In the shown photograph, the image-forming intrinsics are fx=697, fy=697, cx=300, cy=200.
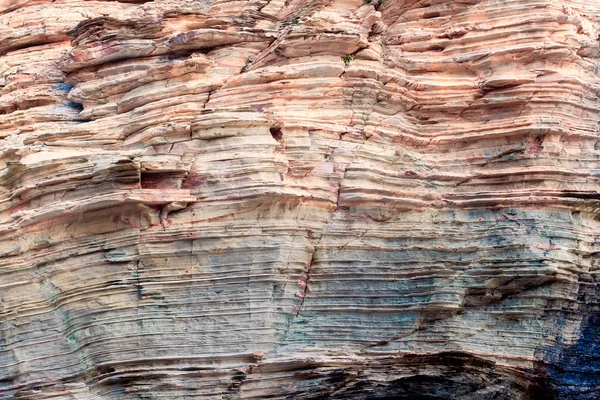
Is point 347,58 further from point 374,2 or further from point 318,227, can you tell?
point 318,227

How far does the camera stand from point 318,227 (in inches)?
467

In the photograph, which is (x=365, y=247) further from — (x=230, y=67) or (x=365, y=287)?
(x=230, y=67)

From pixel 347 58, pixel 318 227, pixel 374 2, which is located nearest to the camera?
pixel 318 227

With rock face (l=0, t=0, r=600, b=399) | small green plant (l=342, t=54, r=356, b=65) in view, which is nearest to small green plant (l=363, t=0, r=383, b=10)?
rock face (l=0, t=0, r=600, b=399)

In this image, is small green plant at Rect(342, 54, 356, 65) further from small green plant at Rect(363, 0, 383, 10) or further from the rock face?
small green plant at Rect(363, 0, 383, 10)

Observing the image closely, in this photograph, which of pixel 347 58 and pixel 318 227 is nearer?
pixel 318 227

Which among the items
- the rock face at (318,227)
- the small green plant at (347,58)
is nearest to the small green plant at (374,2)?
the rock face at (318,227)

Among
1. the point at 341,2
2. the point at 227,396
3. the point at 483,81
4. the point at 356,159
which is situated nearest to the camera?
the point at 227,396

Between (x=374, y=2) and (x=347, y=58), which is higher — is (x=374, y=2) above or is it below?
above

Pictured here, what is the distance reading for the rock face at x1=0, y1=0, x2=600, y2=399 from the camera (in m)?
11.4

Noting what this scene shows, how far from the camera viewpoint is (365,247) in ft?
38.7

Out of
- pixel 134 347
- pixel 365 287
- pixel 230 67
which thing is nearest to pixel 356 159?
pixel 365 287

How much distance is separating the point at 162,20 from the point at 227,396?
7596mm

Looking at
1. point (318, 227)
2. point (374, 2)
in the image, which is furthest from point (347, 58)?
point (318, 227)
